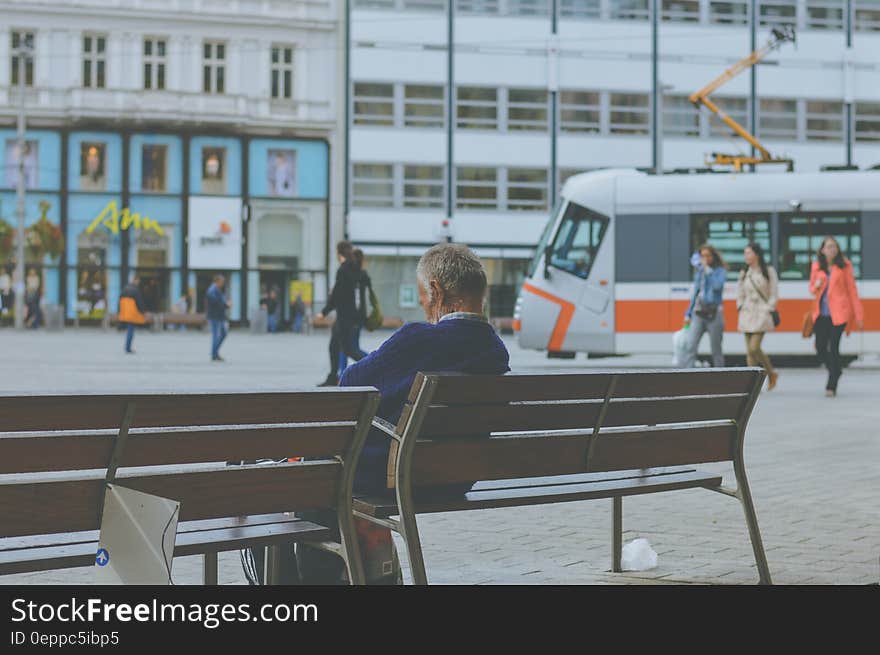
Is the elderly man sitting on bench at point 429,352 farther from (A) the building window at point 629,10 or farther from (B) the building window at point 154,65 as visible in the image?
(A) the building window at point 629,10

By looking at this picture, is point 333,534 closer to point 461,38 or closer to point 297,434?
point 297,434

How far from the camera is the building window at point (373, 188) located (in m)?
52.8

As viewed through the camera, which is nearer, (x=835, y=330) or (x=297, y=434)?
(x=297, y=434)

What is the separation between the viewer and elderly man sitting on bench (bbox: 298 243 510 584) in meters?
4.86

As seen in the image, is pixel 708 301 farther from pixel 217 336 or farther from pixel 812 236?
pixel 217 336

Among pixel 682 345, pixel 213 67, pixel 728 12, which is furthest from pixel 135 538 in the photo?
pixel 728 12

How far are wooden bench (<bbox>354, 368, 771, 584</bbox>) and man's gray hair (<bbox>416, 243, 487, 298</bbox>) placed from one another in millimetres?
366

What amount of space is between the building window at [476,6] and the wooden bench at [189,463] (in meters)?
50.4

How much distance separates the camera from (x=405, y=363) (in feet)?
16.0

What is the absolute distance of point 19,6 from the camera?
2039 inches

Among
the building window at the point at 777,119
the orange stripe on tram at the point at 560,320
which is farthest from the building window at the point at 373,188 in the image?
the orange stripe on tram at the point at 560,320

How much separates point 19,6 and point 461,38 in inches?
610

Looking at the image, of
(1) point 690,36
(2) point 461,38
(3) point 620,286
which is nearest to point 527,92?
(2) point 461,38

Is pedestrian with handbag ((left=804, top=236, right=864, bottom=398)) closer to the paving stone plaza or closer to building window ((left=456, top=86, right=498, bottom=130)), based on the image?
the paving stone plaza
